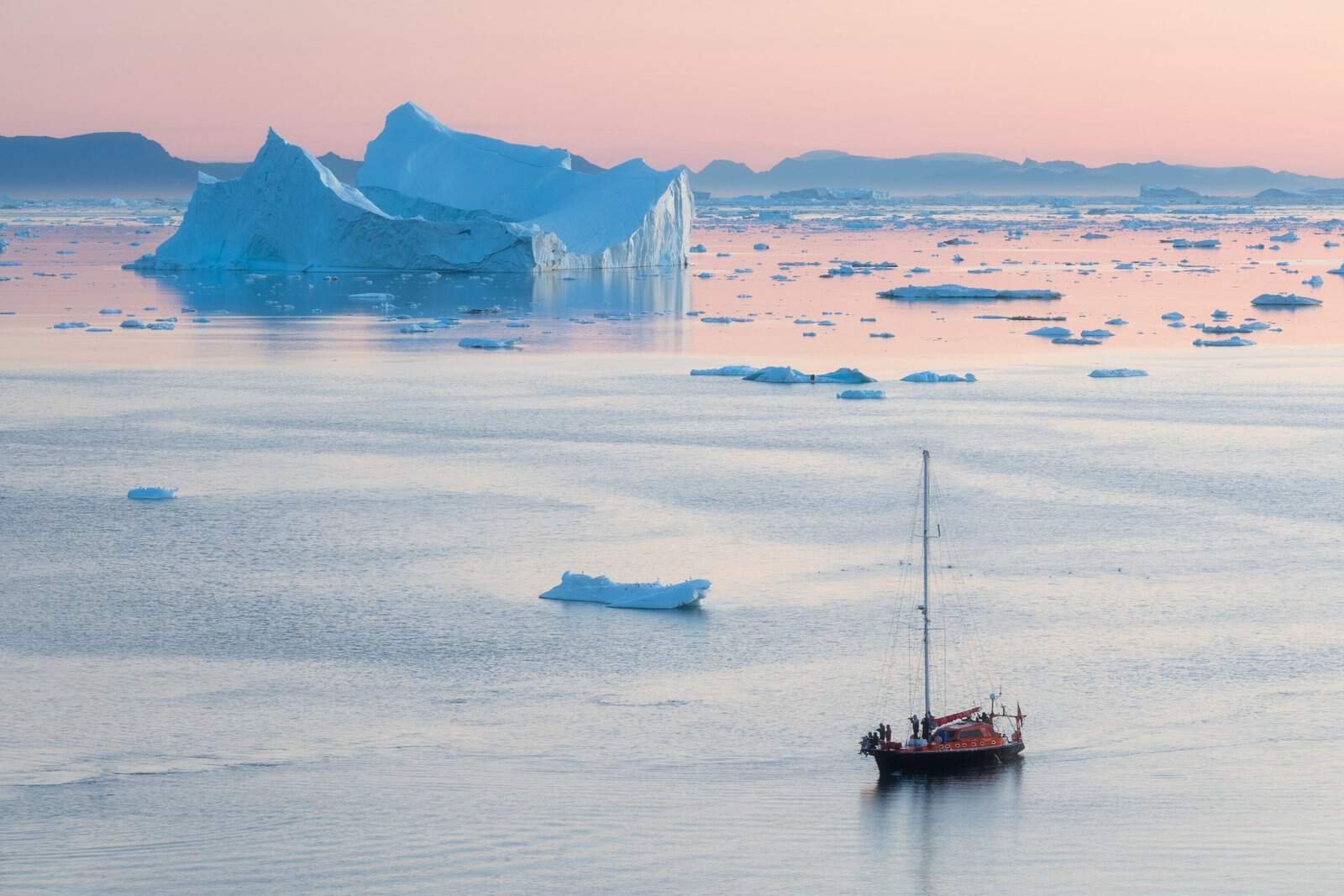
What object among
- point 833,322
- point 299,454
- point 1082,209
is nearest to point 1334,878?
point 299,454

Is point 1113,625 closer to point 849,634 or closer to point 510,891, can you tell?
point 849,634

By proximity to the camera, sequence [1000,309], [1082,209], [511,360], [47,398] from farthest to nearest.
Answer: [1082,209], [1000,309], [511,360], [47,398]

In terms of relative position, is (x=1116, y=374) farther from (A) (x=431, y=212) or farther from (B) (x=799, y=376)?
(A) (x=431, y=212)

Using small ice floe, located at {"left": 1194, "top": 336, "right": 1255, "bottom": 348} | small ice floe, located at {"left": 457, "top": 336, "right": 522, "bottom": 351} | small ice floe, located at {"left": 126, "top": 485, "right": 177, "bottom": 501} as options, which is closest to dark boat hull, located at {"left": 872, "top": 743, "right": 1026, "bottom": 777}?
small ice floe, located at {"left": 126, "top": 485, "right": 177, "bottom": 501}

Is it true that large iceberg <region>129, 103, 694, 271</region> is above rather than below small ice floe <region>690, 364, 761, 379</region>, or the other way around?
above

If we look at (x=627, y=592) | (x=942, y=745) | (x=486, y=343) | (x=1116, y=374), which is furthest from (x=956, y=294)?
(x=942, y=745)

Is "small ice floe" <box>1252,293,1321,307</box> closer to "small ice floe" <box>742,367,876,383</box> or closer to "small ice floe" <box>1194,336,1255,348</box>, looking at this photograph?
"small ice floe" <box>1194,336,1255,348</box>

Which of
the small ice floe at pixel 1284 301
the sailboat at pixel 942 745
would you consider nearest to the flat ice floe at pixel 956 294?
the small ice floe at pixel 1284 301
